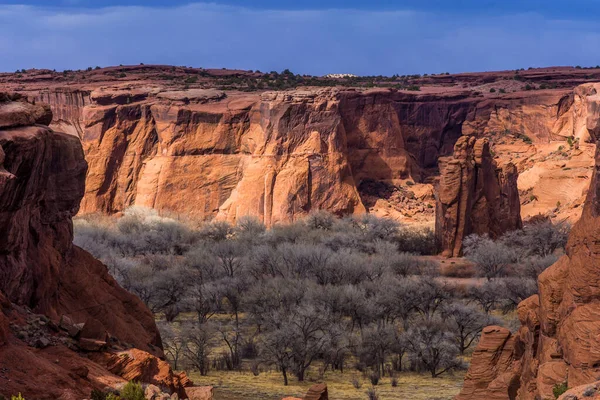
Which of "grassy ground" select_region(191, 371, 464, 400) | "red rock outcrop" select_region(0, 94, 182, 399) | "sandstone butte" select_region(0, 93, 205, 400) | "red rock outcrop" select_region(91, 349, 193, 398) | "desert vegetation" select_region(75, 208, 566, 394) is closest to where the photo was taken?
"red rock outcrop" select_region(0, 94, 182, 399)

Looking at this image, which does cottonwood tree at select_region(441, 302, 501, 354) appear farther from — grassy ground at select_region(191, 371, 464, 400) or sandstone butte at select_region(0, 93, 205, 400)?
sandstone butte at select_region(0, 93, 205, 400)

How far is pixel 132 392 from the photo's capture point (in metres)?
15.8

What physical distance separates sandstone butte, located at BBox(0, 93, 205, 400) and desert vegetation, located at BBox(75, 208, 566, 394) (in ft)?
33.4

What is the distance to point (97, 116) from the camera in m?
67.0

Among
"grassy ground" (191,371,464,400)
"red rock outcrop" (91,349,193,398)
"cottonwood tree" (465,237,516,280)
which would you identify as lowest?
"grassy ground" (191,371,464,400)

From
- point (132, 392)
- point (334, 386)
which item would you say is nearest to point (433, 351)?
point (334, 386)

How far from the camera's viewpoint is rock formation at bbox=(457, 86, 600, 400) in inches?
658

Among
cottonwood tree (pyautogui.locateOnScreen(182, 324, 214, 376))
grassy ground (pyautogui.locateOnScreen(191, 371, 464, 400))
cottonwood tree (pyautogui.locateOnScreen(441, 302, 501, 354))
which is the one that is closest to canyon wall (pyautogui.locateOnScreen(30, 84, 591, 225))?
cottonwood tree (pyautogui.locateOnScreen(441, 302, 501, 354))

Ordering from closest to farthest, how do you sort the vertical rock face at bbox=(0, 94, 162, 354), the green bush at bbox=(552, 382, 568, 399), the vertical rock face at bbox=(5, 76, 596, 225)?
the green bush at bbox=(552, 382, 568, 399) → the vertical rock face at bbox=(0, 94, 162, 354) → the vertical rock face at bbox=(5, 76, 596, 225)

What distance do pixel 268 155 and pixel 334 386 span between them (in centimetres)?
3332

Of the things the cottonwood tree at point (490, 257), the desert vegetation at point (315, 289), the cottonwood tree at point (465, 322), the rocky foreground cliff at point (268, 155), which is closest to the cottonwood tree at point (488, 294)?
the desert vegetation at point (315, 289)

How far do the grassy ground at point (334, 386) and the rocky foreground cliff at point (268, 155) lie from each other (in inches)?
1162

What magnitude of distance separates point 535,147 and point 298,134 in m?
19.3

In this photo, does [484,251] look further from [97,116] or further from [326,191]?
[97,116]
